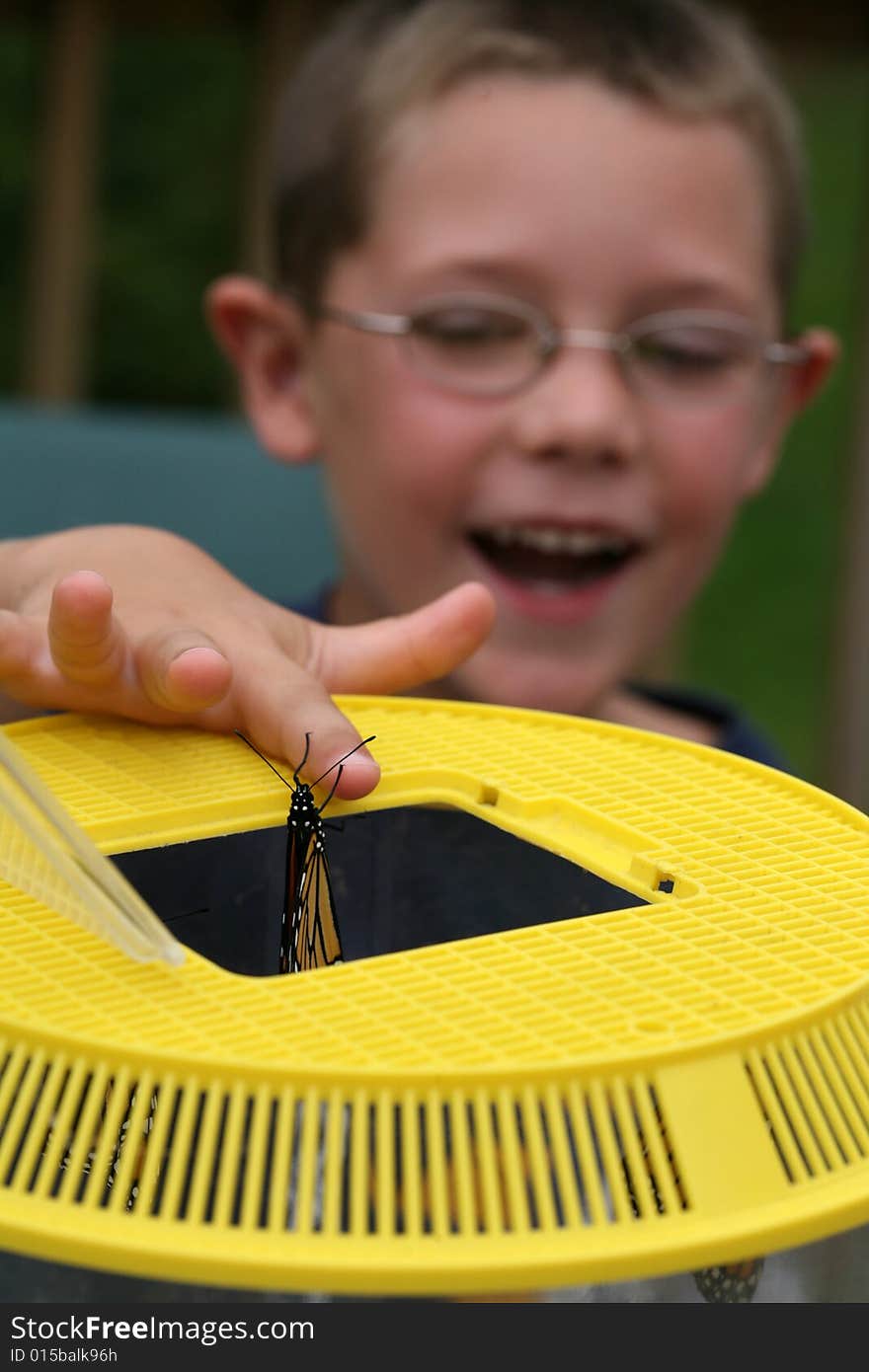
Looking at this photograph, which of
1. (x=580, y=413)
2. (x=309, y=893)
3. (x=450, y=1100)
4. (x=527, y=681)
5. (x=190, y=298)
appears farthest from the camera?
(x=190, y=298)

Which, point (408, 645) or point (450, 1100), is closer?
point (450, 1100)

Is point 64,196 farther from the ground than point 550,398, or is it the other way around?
point 64,196

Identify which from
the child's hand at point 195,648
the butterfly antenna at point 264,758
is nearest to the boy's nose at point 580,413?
the child's hand at point 195,648

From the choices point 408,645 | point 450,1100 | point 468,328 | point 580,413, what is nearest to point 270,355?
point 468,328

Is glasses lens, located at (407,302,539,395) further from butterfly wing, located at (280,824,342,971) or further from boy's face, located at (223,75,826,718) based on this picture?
butterfly wing, located at (280,824,342,971)

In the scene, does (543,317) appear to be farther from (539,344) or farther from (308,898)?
(308,898)

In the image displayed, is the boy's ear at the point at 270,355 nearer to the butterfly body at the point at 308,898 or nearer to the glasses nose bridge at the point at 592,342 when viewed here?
the glasses nose bridge at the point at 592,342

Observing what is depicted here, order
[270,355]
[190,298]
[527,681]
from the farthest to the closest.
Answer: [190,298], [270,355], [527,681]
